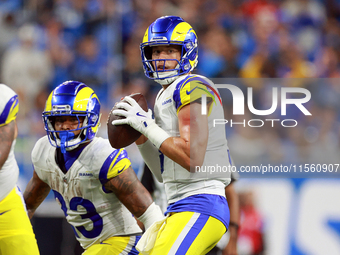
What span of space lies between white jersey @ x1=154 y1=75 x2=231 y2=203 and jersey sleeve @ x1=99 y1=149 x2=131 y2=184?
Answer: 44 centimetres

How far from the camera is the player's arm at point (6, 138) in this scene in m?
2.97

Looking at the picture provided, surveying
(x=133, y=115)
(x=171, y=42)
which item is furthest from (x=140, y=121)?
(x=171, y=42)

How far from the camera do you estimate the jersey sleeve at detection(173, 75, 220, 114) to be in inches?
82.9

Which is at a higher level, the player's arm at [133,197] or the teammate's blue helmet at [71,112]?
the teammate's blue helmet at [71,112]

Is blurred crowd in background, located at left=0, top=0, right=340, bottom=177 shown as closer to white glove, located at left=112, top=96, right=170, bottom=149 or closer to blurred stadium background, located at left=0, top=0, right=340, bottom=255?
blurred stadium background, located at left=0, top=0, right=340, bottom=255

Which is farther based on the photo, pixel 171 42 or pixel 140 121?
pixel 171 42

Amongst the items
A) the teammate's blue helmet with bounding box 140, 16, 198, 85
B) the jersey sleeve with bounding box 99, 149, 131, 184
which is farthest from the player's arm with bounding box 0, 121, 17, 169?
the teammate's blue helmet with bounding box 140, 16, 198, 85

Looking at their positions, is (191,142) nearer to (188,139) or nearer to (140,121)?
(188,139)

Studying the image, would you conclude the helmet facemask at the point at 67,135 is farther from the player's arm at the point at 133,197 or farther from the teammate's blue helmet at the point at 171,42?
the teammate's blue helmet at the point at 171,42

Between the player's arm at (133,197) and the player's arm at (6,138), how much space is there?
86cm

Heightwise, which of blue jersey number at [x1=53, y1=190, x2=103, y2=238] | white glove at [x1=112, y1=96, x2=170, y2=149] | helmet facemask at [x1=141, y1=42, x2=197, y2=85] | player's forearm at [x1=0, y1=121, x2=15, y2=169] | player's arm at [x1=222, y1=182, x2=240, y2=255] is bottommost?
player's arm at [x1=222, y1=182, x2=240, y2=255]

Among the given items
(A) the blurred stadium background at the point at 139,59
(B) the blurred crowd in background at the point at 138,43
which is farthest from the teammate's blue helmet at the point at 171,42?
(B) the blurred crowd in background at the point at 138,43

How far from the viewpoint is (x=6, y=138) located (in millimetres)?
3033

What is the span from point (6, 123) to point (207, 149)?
167 centimetres
